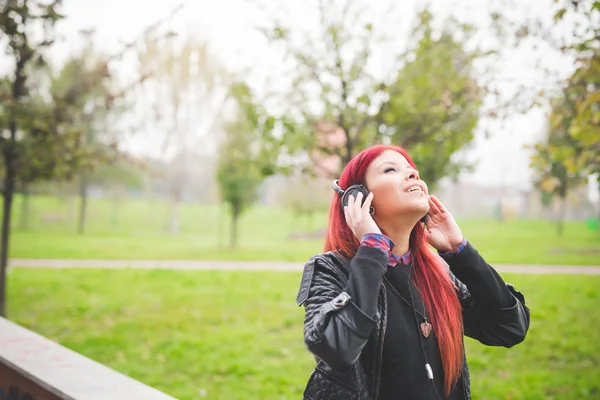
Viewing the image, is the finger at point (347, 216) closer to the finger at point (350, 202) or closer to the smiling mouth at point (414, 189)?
the finger at point (350, 202)

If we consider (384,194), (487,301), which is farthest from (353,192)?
(487,301)

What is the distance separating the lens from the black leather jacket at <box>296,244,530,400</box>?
57.9 inches

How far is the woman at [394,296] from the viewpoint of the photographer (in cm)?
152

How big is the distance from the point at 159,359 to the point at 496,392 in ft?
11.9

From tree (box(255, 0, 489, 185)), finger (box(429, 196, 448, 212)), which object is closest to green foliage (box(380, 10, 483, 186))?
tree (box(255, 0, 489, 185))

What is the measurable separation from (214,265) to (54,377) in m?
12.9

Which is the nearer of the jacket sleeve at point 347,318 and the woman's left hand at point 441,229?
the jacket sleeve at point 347,318

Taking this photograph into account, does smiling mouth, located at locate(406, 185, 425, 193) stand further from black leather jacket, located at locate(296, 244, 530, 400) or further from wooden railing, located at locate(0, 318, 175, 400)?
wooden railing, located at locate(0, 318, 175, 400)

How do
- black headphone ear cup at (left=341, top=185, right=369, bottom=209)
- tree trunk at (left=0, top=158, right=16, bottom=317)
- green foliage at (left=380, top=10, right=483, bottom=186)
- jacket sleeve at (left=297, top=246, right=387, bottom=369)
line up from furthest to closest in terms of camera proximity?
tree trunk at (left=0, top=158, right=16, bottom=317) < green foliage at (left=380, top=10, right=483, bottom=186) < black headphone ear cup at (left=341, top=185, right=369, bottom=209) < jacket sleeve at (left=297, top=246, right=387, bottom=369)

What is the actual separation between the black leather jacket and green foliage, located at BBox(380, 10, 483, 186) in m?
3.95

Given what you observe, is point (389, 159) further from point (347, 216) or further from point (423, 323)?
point (423, 323)

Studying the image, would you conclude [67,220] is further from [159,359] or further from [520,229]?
[159,359]

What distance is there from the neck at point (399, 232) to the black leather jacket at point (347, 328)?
0.18 m

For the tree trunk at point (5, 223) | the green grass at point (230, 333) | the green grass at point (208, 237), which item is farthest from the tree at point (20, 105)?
the green grass at point (208, 237)
